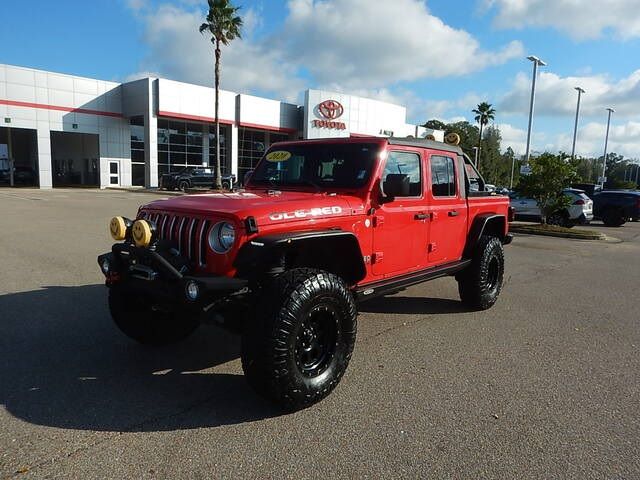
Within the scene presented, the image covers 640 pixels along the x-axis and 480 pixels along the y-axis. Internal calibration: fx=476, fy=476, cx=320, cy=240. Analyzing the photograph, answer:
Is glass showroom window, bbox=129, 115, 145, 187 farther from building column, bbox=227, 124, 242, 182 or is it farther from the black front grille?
the black front grille

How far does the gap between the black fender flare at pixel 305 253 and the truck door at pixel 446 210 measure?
1332 mm

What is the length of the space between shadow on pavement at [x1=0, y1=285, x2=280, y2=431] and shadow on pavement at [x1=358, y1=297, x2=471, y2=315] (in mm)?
1963

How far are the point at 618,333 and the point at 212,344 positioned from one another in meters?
4.35

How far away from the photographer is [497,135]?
101250 millimetres

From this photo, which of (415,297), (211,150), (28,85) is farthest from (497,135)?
(415,297)

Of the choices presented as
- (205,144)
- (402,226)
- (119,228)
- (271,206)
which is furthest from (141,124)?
(271,206)

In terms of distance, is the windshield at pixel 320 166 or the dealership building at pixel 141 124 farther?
the dealership building at pixel 141 124

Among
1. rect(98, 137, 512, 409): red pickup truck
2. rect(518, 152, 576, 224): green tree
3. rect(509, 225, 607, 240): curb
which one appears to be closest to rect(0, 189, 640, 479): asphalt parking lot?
rect(98, 137, 512, 409): red pickup truck

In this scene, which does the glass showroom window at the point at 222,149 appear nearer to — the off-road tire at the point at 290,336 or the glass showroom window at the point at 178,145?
the glass showroom window at the point at 178,145

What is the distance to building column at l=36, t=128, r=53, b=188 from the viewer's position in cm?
3384

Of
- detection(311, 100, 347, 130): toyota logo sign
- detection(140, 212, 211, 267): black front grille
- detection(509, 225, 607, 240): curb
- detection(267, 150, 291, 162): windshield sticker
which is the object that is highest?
detection(311, 100, 347, 130): toyota logo sign

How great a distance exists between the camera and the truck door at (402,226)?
4.33 m

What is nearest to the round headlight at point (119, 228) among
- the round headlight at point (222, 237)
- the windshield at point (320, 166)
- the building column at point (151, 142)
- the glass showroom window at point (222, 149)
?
the round headlight at point (222, 237)

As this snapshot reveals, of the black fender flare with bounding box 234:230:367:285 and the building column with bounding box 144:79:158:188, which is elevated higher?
the building column with bounding box 144:79:158:188
